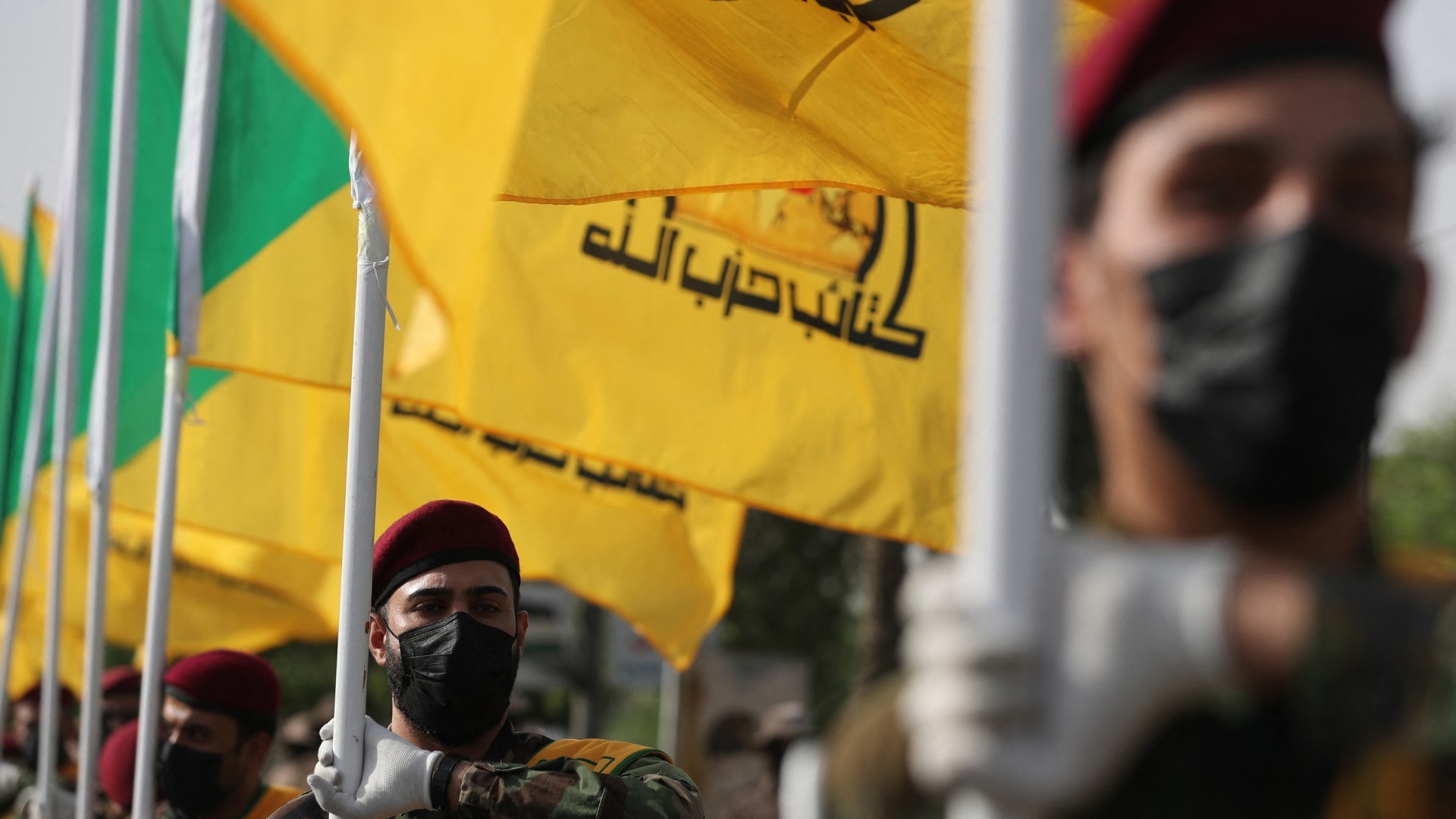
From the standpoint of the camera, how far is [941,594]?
1.38m

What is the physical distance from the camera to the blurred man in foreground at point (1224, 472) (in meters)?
1.31

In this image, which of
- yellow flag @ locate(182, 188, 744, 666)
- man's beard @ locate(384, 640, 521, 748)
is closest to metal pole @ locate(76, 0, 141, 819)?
yellow flag @ locate(182, 188, 744, 666)

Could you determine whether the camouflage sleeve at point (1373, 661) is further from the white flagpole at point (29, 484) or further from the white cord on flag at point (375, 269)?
the white flagpole at point (29, 484)

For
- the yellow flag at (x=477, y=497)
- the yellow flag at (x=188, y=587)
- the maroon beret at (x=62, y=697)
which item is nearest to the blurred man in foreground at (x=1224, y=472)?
the yellow flag at (x=477, y=497)

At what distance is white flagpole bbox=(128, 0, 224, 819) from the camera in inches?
220

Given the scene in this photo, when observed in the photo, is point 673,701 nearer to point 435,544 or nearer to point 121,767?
point 121,767

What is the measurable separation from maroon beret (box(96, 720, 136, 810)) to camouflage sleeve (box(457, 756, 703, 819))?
3.83 m

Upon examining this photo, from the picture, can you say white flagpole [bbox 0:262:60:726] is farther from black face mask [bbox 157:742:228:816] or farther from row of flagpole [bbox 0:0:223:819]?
black face mask [bbox 157:742:228:816]

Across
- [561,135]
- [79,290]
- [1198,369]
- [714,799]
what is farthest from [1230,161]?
[714,799]

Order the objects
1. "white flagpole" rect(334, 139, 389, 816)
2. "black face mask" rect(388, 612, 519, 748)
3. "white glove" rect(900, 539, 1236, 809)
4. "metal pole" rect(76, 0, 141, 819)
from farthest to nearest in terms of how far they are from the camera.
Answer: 1. "metal pole" rect(76, 0, 141, 819)
2. "black face mask" rect(388, 612, 519, 748)
3. "white flagpole" rect(334, 139, 389, 816)
4. "white glove" rect(900, 539, 1236, 809)

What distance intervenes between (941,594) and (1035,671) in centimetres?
10

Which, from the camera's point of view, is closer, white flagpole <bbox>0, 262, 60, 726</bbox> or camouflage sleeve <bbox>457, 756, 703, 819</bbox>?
camouflage sleeve <bbox>457, 756, 703, 819</bbox>

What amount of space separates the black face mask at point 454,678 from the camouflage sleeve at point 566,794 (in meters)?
0.15

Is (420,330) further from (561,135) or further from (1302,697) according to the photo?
(1302,697)
